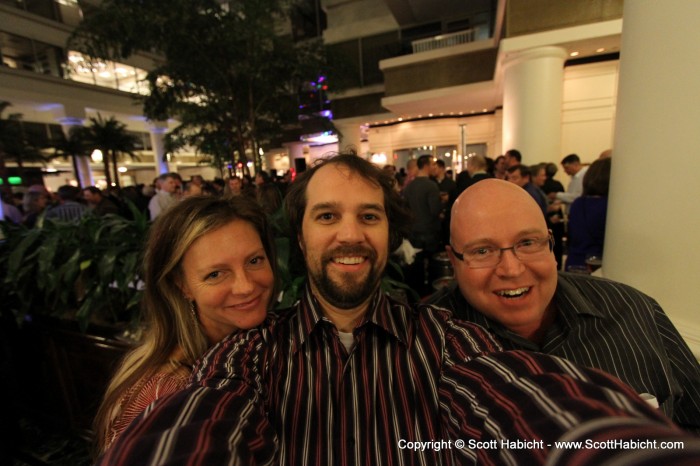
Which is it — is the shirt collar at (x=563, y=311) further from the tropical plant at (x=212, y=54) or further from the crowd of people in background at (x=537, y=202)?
the tropical plant at (x=212, y=54)

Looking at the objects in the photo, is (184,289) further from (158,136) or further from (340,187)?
(158,136)

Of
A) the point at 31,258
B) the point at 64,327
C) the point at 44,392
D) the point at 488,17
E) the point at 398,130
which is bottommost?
the point at 44,392

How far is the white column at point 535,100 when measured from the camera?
19.2 ft

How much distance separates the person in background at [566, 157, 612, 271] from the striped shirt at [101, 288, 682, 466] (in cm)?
204

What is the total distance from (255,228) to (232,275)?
0.74 ft

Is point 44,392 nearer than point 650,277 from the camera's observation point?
No

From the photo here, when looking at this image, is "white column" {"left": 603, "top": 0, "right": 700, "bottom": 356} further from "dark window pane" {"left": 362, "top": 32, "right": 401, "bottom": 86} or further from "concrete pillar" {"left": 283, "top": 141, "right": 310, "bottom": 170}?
"concrete pillar" {"left": 283, "top": 141, "right": 310, "bottom": 170}

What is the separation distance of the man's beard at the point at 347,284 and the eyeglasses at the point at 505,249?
348 mm

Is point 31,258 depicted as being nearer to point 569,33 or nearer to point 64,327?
point 64,327

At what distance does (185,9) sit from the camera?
534 cm

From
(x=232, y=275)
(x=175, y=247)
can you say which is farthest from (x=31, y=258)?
(x=232, y=275)

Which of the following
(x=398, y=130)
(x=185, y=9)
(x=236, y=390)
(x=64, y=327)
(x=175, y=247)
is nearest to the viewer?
(x=236, y=390)

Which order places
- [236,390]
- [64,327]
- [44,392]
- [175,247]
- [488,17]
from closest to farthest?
1. [236,390]
2. [175,247]
3. [64,327]
4. [44,392]
5. [488,17]

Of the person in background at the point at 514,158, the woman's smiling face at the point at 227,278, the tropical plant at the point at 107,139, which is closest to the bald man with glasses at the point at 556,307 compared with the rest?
the woman's smiling face at the point at 227,278
